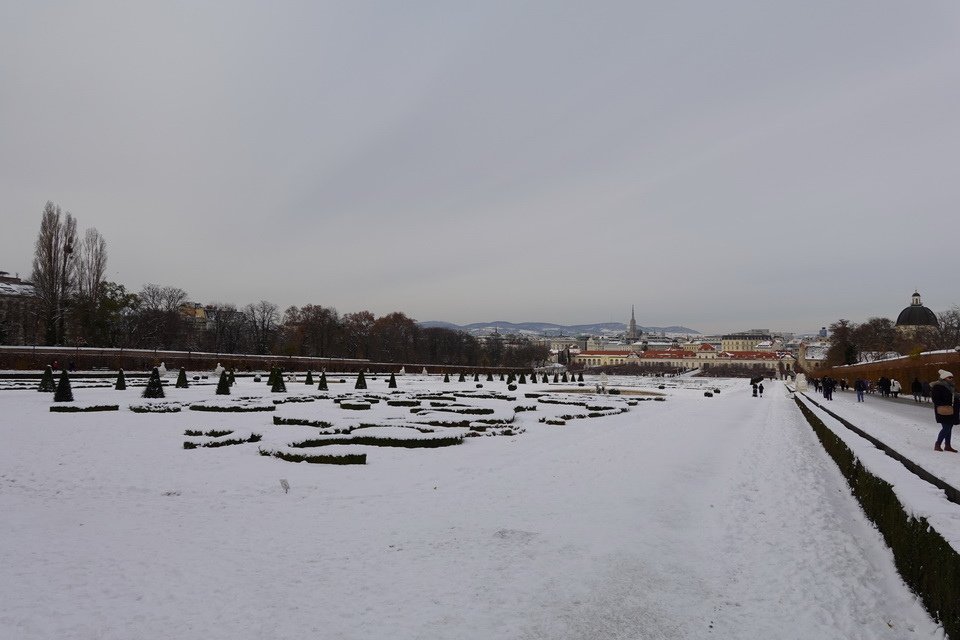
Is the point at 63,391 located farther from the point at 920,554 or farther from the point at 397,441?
the point at 920,554

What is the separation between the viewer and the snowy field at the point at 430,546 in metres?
4.39

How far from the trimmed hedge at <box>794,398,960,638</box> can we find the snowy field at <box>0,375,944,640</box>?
0.61ft

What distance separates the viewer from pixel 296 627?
418 centimetres

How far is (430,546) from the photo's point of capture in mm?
6043

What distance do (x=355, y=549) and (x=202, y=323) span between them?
92.7m

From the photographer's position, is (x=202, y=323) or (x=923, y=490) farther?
(x=202, y=323)

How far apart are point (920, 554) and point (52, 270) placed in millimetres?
55645

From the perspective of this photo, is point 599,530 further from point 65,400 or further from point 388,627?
point 65,400

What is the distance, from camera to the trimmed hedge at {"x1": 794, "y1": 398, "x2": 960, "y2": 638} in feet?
13.4

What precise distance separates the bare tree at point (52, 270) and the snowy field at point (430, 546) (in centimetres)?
4029

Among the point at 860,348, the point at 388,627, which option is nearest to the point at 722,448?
the point at 388,627

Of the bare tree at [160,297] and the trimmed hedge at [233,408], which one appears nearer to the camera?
the trimmed hedge at [233,408]

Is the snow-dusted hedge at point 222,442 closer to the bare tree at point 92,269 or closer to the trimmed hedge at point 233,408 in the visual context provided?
the trimmed hedge at point 233,408

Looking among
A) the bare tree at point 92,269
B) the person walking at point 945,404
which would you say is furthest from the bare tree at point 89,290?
the person walking at point 945,404
